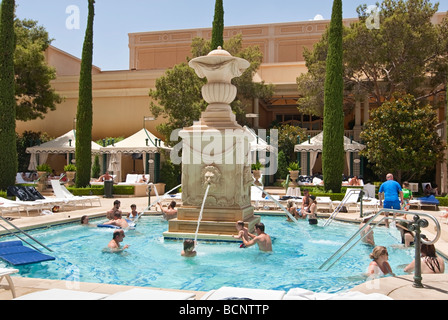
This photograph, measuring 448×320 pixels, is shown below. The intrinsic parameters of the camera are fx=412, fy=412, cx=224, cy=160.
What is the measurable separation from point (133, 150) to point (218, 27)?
29.6ft

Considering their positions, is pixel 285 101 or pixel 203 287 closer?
pixel 203 287

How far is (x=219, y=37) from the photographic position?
23.0 meters

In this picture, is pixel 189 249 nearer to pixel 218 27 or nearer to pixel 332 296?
pixel 332 296

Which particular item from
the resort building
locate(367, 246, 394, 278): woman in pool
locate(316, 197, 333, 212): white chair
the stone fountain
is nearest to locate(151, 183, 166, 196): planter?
the resort building

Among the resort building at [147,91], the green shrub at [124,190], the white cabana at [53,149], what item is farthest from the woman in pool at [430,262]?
the white cabana at [53,149]

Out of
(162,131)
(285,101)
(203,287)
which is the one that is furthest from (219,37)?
(203,287)

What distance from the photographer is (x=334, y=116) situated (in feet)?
64.3

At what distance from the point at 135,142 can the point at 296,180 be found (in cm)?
1080

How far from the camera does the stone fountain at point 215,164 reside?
8773mm

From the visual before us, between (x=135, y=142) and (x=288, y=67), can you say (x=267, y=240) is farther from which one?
(x=288, y=67)

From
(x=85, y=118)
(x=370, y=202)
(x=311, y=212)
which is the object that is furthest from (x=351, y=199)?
(x=85, y=118)

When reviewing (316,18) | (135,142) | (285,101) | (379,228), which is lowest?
(379,228)

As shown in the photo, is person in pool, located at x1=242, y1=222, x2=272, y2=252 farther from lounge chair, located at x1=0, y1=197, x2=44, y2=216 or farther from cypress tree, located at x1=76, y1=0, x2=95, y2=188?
cypress tree, located at x1=76, y1=0, x2=95, y2=188

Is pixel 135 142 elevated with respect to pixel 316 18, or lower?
lower
